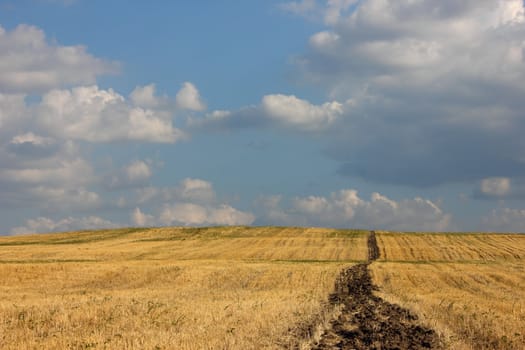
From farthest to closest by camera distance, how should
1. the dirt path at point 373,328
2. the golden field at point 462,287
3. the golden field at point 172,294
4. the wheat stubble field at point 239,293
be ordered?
the golden field at point 462,287, the wheat stubble field at point 239,293, the golden field at point 172,294, the dirt path at point 373,328

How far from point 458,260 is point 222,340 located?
5880 cm

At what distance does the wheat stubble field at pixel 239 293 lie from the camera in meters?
18.1

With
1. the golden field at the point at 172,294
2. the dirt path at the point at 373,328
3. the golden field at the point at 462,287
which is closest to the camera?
the dirt path at the point at 373,328

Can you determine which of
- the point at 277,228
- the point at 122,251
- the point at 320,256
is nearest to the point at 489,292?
the point at 320,256

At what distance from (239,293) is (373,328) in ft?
51.4

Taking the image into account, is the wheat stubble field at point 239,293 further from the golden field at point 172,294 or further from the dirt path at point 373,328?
the dirt path at point 373,328

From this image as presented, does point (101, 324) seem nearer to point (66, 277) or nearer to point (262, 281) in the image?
point (262, 281)

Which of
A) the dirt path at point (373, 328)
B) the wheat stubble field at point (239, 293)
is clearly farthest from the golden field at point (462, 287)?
the dirt path at point (373, 328)

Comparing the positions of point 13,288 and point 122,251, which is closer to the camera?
point 13,288

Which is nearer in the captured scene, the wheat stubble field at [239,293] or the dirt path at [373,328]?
the dirt path at [373,328]

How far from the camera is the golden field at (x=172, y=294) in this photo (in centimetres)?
1773

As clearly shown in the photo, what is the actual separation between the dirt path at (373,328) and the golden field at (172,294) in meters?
1.06

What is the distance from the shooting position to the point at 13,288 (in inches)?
1587

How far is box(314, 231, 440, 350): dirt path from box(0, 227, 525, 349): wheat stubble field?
22.7 inches
